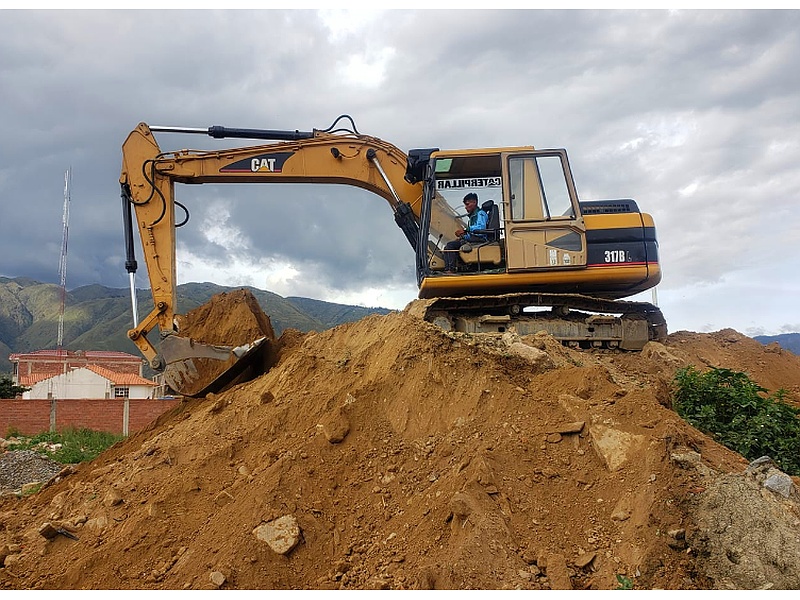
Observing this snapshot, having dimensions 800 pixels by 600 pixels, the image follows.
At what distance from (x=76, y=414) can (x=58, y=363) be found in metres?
30.3

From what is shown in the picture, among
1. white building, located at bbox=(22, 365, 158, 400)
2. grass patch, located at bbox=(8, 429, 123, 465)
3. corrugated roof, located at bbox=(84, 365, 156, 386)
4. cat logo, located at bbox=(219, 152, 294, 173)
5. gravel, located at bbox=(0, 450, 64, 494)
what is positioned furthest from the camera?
corrugated roof, located at bbox=(84, 365, 156, 386)

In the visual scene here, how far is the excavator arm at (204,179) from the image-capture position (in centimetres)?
781

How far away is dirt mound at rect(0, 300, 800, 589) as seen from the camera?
3758mm

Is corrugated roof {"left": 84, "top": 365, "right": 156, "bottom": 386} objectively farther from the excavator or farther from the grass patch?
the excavator

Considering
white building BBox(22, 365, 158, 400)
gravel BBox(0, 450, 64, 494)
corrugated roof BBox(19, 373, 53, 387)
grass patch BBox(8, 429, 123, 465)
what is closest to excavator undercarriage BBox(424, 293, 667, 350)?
gravel BBox(0, 450, 64, 494)

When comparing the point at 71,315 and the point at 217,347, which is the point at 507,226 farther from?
the point at 71,315

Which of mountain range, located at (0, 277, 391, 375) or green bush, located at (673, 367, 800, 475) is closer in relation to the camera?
green bush, located at (673, 367, 800, 475)

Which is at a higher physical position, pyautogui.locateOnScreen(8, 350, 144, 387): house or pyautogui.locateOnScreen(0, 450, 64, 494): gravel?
pyautogui.locateOnScreen(8, 350, 144, 387): house

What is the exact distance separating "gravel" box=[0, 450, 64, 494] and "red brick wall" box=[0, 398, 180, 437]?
6.00 meters

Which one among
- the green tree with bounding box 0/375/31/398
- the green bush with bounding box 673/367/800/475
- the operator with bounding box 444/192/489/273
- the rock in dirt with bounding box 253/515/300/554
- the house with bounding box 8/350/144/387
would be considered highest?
the house with bounding box 8/350/144/387

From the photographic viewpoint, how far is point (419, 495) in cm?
451

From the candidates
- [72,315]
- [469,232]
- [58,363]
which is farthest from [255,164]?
[72,315]

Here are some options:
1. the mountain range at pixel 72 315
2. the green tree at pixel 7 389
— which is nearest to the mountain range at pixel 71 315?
the mountain range at pixel 72 315

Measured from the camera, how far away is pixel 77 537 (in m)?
4.77
